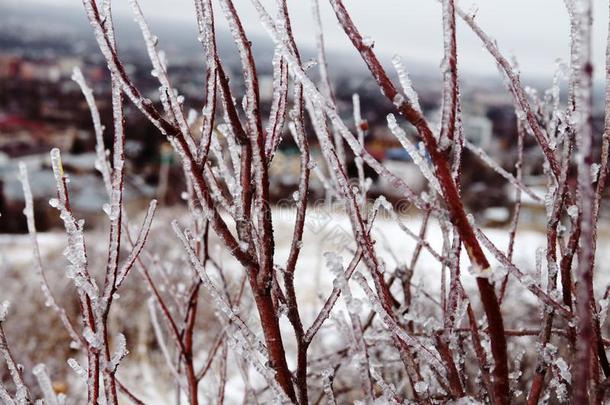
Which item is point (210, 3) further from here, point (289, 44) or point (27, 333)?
point (27, 333)

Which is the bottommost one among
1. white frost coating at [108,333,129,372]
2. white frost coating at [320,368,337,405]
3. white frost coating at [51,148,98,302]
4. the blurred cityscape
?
white frost coating at [320,368,337,405]

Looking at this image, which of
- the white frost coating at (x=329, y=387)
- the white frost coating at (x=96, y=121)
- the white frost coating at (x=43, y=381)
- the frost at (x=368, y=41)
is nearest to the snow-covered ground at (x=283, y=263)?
the white frost coating at (x=96, y=121)

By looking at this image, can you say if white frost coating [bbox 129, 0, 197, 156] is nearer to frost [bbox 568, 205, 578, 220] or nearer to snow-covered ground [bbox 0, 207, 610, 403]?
frost [bbox 568, 205, 578, 220]

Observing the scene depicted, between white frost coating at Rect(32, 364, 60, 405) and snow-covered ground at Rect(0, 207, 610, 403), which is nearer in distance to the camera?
white frost coating at Rect(32, 364, 60, 405)

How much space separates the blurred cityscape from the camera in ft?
48.9

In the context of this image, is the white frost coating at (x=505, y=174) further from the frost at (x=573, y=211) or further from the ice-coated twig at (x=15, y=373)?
the ice-coated twig at (x=15, y=373)

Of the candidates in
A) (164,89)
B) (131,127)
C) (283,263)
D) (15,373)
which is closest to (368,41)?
(164,89)

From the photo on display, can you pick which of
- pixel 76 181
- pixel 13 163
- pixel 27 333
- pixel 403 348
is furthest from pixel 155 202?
pixel 13 163

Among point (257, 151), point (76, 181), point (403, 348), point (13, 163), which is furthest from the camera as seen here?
point (13, 163)

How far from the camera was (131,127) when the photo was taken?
17875 mm

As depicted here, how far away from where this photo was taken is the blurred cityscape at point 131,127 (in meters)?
14.9

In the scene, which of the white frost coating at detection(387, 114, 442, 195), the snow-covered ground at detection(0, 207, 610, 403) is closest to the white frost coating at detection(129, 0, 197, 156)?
the white frost coating at detection(387, 114, 442, 195)

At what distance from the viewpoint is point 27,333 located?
9789mm

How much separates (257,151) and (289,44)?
0.17 m
